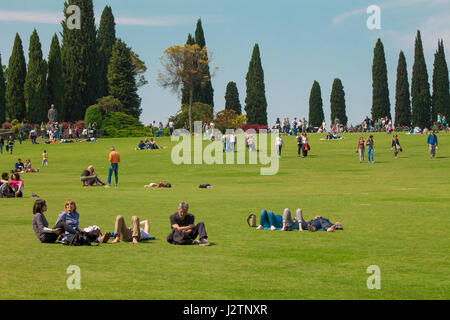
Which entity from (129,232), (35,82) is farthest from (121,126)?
(129,232)

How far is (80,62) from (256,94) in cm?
2800

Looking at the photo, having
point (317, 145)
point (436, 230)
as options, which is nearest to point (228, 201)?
point (436, 230)

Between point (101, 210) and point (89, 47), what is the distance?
75832 millimetres

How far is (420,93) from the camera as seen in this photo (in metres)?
97.2

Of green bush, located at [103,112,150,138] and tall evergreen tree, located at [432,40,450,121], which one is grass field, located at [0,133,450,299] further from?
tall evergreen tree, located at [432,40,450,121]

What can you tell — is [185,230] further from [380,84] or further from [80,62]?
[380,84]

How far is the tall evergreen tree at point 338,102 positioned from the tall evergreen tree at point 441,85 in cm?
1882

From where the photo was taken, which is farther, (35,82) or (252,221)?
(35,82)

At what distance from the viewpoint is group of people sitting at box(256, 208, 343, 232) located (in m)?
18.2

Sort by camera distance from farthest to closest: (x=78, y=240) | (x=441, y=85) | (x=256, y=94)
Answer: (x=256, y=94) → (x=441, y=85) → (x=78, y=240)

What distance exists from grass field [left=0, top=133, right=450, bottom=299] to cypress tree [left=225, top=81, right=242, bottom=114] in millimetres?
88920

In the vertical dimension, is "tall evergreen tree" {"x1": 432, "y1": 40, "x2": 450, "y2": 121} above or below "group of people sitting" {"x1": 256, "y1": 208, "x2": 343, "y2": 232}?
above

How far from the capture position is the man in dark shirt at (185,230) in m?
15.9

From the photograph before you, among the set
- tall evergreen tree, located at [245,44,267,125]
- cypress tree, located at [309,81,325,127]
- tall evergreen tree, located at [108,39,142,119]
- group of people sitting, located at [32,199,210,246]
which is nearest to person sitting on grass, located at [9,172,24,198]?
group of people sitting, located at [32,199,210,246]
